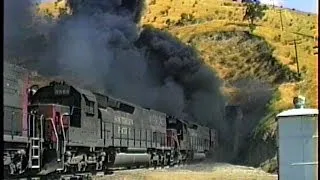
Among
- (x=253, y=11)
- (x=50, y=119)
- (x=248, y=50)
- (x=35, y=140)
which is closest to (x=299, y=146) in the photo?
(x=35, y=140)

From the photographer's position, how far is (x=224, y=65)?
43.6 feet

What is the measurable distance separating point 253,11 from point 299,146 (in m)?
7.46

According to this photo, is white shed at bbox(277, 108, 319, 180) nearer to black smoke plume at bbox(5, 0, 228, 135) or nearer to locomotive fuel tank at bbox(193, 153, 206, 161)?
black smoke plume at bbox(5, 0, 228, 135)

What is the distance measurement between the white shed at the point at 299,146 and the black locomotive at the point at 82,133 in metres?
4.01

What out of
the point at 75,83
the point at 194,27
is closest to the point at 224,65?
the point at 194,27

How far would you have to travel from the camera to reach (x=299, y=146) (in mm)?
5793

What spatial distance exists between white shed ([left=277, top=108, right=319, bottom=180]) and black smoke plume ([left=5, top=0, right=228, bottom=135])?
285 inches

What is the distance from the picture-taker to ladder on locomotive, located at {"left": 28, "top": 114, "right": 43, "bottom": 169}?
960cm

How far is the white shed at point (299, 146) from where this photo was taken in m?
5.74

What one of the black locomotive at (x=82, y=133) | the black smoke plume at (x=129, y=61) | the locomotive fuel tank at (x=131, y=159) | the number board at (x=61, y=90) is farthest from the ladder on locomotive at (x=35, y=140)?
the locomotive fuel tank at (x=131, y=159)

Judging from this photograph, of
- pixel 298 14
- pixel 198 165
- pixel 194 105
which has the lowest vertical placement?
pixel 198 165

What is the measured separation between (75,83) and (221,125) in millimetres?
3126

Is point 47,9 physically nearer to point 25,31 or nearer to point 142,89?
point 25,31

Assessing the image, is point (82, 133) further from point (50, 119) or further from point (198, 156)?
point (198, 156)
